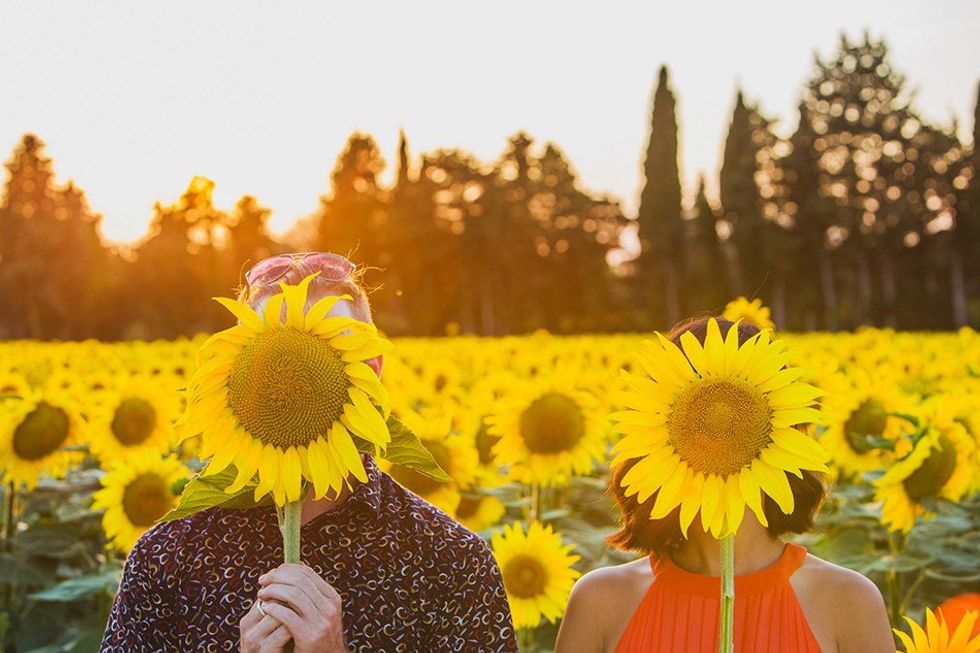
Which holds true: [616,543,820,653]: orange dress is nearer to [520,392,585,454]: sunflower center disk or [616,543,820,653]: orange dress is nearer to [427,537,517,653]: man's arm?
[427,537,517,653]: man's arm

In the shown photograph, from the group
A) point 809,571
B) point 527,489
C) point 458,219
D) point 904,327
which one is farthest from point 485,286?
point 809,571

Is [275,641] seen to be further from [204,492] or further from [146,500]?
[146,500]

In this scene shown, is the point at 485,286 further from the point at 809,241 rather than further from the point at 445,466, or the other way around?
the point at 445,466

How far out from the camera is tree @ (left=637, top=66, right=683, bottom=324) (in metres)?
40.5

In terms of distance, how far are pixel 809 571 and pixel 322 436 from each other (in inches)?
48.1

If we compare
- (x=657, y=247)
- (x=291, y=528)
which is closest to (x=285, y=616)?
(x=291, y=528)

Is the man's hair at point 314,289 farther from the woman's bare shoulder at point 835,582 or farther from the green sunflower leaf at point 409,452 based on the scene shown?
the woman's bare shoulder at point 835,582

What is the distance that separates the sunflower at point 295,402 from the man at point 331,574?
576 mm

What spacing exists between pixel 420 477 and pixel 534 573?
0.55m

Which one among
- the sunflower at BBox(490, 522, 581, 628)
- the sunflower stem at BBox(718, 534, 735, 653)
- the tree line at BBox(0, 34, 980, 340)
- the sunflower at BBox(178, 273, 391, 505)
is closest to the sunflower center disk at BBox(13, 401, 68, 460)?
the sunflower at BBox(490, 522, 581, 628)

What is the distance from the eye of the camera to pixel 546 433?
4.75m

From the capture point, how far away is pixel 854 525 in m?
4.51

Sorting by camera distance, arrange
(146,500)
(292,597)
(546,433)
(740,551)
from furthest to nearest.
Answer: (546,433), (146,500), (740,551), (292,597)

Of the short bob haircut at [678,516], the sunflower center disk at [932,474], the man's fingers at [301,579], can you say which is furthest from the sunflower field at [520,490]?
the man's fingers at [301,579]
